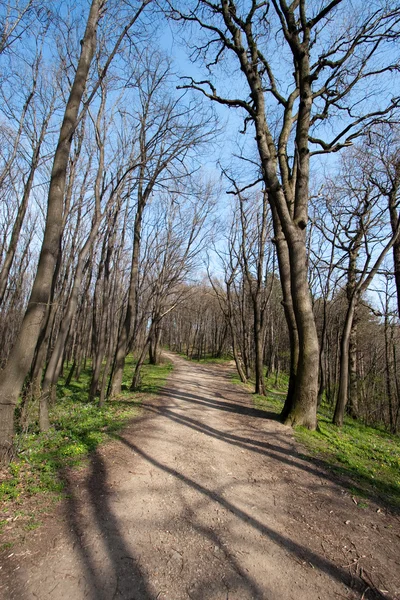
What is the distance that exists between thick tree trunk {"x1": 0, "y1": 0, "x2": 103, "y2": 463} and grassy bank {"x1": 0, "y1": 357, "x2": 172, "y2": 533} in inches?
15.6

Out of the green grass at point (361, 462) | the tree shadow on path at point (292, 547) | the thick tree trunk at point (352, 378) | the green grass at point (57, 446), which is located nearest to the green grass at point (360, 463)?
the green grass at point (361, 462)

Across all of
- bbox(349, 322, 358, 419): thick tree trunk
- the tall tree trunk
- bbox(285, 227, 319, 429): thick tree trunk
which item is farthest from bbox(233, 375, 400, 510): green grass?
bbox(349, 322, 358, 419): thick tree trunk

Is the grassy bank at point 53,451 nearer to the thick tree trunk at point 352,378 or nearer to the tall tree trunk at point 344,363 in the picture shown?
the tall tree trunk at point 344,363

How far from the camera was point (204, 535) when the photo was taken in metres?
3.04

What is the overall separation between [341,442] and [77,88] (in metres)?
8.51

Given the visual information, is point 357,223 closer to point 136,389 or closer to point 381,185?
point 381,185

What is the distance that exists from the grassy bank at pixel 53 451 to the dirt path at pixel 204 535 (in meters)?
0.28

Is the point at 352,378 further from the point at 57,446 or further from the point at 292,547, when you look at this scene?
the point at 57,446

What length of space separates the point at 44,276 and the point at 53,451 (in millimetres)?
2691

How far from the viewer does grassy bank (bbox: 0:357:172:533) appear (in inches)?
134

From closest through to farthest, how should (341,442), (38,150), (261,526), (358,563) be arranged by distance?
(358,563) < (261,526) < (341,442) < (38,150)

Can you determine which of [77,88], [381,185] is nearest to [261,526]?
[77,88]

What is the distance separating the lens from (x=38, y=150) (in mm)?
10844

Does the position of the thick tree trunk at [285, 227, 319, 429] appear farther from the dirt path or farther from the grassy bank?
the grassy bank
